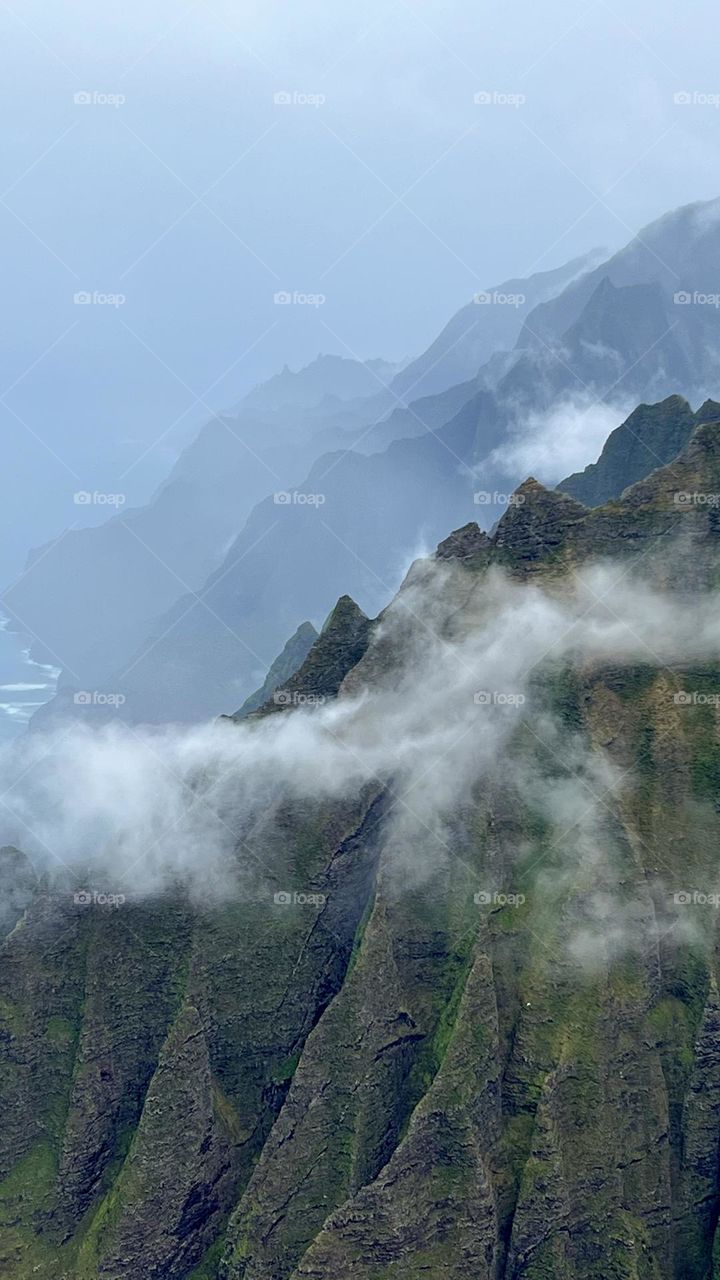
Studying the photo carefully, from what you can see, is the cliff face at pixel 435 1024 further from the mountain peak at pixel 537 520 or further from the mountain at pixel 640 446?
the mountain at pixel 640 446

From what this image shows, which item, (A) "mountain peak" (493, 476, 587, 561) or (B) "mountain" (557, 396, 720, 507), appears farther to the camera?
(B) "mountain" (557, 396, 720, 507)

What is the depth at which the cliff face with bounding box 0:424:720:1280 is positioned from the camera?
89938mm

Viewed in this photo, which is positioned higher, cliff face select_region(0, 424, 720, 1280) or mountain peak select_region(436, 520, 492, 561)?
mountain peak select_region(436, 520, 492, 561)

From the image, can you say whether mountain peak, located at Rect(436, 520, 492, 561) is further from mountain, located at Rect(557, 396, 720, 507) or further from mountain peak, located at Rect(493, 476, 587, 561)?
mountain, located at Rect(557, 396, 720, 507)

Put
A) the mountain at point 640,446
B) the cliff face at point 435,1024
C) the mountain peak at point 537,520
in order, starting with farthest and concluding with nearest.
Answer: the mountain at point 640,446
the mountain peak at point 537,520
the cliff face at point 435,1024

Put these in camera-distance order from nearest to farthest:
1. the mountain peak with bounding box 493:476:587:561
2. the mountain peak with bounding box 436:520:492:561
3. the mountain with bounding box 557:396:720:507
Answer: the mountain peak with bounding box 493:476:587:561 < the mountain peak with bounding box 436:520:492:561 < the mountain with bounding box 557:396:720:507

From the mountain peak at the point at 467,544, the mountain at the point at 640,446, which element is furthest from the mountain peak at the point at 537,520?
the mountain at the point at 640,446

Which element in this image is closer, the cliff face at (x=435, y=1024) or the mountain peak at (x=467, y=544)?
the cliff face at (x=435, y=1024)

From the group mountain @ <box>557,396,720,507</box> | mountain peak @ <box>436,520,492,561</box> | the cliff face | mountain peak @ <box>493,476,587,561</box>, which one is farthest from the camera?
mountain @ <box>557,396,720,507</box>

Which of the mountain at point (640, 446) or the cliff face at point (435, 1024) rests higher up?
the mountain at point (640, 446)

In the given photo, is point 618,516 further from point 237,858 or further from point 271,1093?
point 271,1093

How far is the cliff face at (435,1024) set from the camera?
89938mm

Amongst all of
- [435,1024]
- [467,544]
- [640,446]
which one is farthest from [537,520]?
[640,446]

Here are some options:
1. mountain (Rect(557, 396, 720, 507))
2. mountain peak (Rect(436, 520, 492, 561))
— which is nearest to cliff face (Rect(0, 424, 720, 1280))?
mountain peak (Rect(436, 520, 492, 561))
